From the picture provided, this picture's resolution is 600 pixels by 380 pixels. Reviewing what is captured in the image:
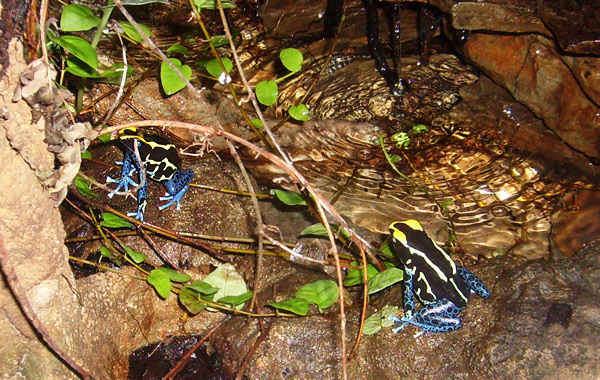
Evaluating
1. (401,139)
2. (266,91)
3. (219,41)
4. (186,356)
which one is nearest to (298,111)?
(266,91)

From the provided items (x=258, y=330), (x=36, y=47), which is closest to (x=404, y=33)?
(x=258, y=330)

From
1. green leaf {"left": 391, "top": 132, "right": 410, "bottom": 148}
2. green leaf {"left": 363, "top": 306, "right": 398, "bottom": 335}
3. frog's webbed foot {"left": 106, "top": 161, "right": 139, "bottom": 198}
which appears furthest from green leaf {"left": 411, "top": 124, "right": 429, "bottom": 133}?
frog's webbed foot {"left": 106, "top": 161, "right": 139, "bottom": 198}

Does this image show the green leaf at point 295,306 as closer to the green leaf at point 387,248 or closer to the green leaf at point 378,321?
the green leaf at point 378,321

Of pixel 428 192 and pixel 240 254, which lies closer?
pixel 240 254

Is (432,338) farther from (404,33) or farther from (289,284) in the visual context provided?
(404,33)

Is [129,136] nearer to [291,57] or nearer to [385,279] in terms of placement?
[291,57]

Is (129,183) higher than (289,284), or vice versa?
(129,183)

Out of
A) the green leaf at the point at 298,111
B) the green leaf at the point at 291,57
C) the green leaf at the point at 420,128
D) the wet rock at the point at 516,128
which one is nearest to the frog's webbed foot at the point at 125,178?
the green leaf at the point at 298,111
